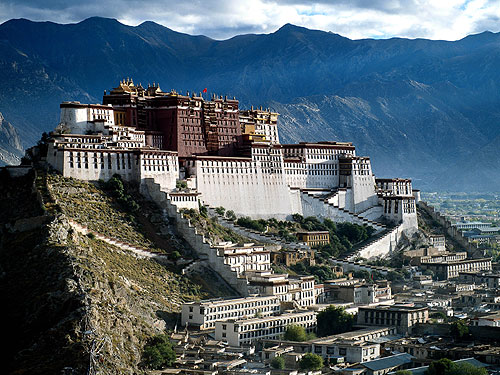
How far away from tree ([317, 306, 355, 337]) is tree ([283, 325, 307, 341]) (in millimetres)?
4188

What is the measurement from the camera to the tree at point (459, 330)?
108500mm

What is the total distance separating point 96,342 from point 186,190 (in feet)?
130

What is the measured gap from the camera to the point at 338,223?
497 ft

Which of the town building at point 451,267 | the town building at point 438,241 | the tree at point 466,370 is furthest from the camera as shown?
the town building at point 438,241

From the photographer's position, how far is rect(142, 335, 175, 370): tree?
9388cm

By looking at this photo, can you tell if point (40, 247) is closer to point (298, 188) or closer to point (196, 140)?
point (196, 140)

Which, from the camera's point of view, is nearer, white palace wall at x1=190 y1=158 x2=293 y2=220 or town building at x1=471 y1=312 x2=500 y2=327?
town building at x1=471 y1=312 x2=500 y2=327

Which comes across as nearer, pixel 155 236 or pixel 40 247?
pixel 40 247

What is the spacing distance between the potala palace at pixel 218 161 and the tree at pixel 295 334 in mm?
23300

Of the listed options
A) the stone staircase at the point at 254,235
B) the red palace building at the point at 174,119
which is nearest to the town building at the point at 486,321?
the stone staircase at the point at 254,235

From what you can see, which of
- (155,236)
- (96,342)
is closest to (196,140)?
(155,236)

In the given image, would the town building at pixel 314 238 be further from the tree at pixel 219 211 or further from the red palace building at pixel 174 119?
the red palace building at pixel 174 119

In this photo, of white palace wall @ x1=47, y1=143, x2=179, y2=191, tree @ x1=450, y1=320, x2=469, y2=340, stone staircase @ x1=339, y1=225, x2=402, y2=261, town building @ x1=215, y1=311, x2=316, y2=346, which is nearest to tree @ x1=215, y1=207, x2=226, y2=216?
white palace wall @ x1=47, y1=143, x2=179, y2=191

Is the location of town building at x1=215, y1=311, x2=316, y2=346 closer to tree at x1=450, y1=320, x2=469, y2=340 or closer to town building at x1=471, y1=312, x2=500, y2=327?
tree at x1=450, y1=320, x2=469, y2=340
